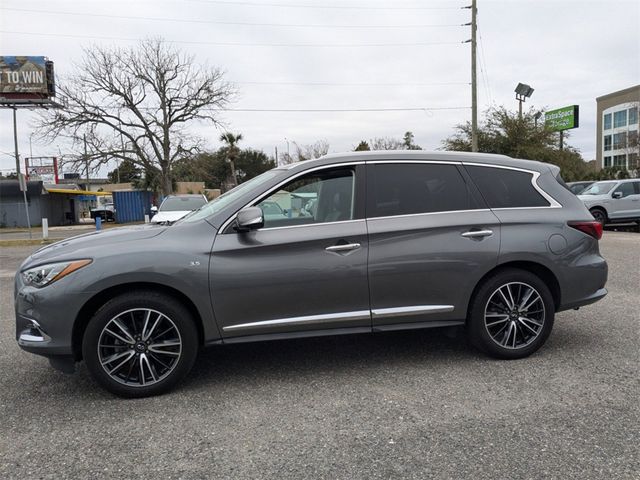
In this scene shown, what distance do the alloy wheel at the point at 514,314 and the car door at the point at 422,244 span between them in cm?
26

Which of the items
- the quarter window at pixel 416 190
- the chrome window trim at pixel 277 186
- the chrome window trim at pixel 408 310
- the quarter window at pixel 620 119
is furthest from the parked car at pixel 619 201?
the quarter window at pixel 620 119

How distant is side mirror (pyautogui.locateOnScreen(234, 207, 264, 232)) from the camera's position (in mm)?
3713

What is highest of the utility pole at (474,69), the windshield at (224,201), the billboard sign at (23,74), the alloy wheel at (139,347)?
the billboard sign at (23,74)

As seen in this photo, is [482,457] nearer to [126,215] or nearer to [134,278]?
[134,278]

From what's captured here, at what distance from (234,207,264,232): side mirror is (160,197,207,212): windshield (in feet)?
35.3

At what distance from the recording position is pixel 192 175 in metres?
37.2

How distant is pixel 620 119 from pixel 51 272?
3493 inches

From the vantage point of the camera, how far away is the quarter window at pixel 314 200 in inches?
159

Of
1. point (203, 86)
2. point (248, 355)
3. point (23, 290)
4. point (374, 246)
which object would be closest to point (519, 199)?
point (374, 246)

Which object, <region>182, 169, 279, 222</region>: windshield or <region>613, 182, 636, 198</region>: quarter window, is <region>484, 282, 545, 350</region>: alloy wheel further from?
<region>613, 182, 636, 198</region>: quarter window

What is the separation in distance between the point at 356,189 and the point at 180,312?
169cm

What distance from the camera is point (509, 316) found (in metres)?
4.26

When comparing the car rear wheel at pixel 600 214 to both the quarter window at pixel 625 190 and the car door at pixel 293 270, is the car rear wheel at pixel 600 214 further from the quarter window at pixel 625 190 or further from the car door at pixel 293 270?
the car door at pixel 293 270

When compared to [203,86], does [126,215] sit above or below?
below
